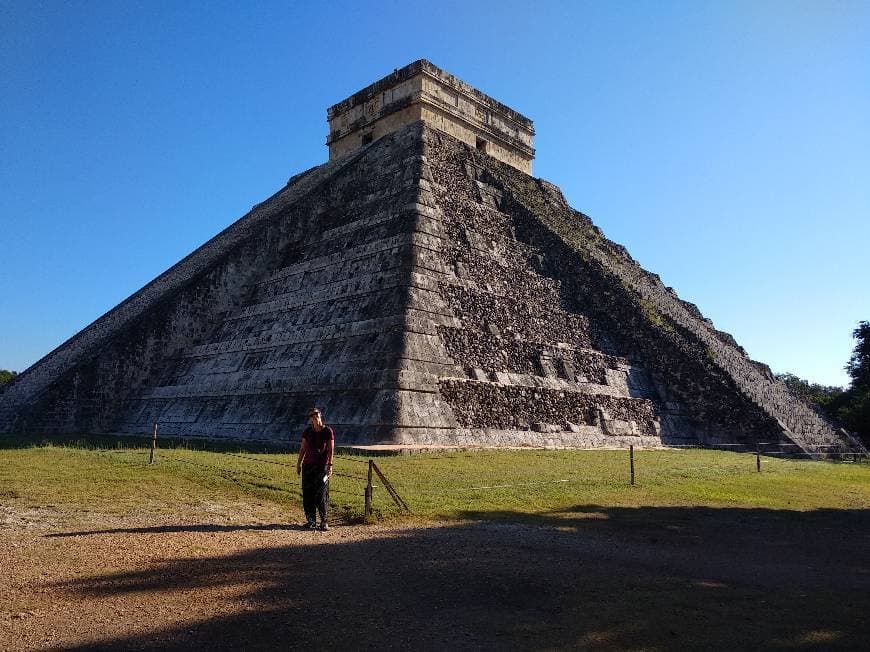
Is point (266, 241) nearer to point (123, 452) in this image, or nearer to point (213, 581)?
point (123, 452)

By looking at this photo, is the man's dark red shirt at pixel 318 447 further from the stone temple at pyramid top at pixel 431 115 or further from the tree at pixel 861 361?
the tree at pixel 861 361

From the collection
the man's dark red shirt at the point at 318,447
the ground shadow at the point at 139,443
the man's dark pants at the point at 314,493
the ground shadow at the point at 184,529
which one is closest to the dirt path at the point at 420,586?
the ground shadow at the point at 184,529

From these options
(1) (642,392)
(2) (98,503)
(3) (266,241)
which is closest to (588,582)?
(2) (98,503)

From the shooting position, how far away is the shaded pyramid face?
42.0 ft

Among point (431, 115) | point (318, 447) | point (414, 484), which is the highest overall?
point (431, 115)

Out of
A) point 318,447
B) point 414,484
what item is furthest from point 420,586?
point 414,484

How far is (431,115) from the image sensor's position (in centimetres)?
2095

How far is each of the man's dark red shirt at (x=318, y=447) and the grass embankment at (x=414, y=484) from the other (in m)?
0.74

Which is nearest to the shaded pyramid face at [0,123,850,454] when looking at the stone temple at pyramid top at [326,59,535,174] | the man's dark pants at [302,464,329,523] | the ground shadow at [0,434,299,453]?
the ground shadow at [0,434,299,453]

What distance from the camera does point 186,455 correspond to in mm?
10242

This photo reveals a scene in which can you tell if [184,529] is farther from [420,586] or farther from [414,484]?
[414,484]

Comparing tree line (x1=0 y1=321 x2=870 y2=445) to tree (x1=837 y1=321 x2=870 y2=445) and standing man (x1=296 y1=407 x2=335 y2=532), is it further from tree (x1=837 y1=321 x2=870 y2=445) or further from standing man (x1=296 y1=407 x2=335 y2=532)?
standing man (x1=296 y1=407 x2=335 y2=532)

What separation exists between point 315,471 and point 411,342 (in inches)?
251

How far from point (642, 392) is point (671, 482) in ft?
23.6
